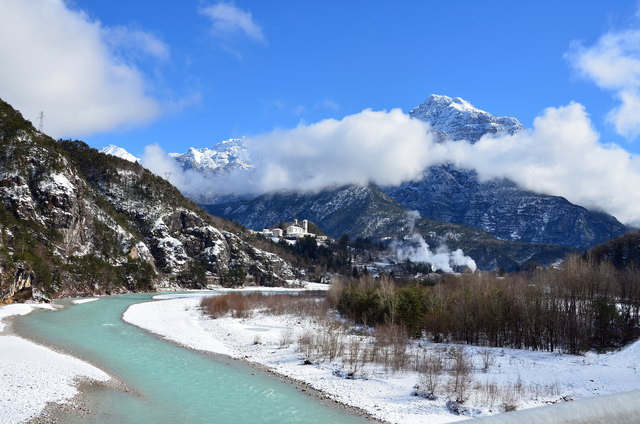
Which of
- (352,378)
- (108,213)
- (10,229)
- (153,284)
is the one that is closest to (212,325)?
(352,378)

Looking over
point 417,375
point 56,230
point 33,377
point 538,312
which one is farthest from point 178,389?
point 56,230

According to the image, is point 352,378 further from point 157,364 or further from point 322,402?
point 157,364

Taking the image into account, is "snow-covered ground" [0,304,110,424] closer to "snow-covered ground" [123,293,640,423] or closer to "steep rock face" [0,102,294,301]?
"snow-covered ground" [123,293,640,423]

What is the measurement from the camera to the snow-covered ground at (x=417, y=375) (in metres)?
30.9

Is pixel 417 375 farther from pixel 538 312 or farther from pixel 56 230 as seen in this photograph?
pixel 56 230

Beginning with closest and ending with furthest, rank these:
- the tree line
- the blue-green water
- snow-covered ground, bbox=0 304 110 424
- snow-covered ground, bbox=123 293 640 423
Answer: snow-covered ground, bbox=0 304 110 424 → the blue-green water → snow-covered ground, bbox=123 293 640 423 → the tree line

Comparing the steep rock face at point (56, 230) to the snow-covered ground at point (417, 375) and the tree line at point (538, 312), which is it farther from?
the tree line at point (538, 312)

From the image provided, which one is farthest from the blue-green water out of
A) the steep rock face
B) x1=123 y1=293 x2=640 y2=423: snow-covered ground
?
the steep rock face

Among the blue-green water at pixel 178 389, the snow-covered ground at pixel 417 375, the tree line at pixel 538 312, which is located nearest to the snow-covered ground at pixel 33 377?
the blue-green water at pixel 178 389

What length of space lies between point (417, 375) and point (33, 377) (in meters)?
28.3

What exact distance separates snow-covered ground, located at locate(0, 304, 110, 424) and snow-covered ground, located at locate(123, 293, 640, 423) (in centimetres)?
1515

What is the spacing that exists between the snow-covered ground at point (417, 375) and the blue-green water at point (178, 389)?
2.97m

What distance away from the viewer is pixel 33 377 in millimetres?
29766

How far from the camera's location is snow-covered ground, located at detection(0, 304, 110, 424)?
23984 millimetres
